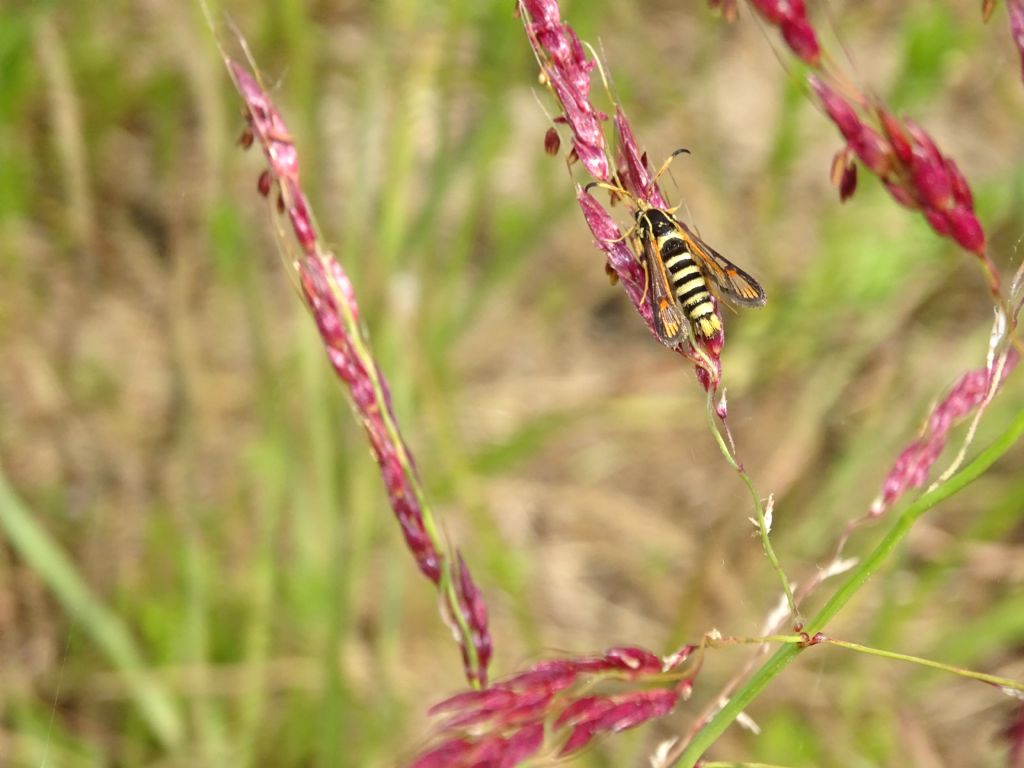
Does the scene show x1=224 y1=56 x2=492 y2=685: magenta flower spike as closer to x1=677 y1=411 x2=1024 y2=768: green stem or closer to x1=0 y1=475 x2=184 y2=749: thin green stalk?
x1=677 y1=411 x2=1024 y2=768: green stem

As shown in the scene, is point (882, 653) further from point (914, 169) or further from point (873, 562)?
point (914, 169)

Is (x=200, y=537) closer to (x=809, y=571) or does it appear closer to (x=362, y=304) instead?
(x=362, y=304)

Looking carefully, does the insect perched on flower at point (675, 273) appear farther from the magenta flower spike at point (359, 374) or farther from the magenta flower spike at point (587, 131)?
the magenta flower spike at point (359, 374)

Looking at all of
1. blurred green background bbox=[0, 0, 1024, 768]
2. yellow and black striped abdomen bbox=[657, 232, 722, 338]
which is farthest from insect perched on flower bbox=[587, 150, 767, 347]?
blurred green background bbox=[0, 0, 1024, 768]

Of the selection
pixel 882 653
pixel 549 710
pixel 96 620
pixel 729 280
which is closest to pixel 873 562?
pixel 882 653

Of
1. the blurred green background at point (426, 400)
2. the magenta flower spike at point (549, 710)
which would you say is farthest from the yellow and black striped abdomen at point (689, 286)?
the blurred green background at point (426, 400)
